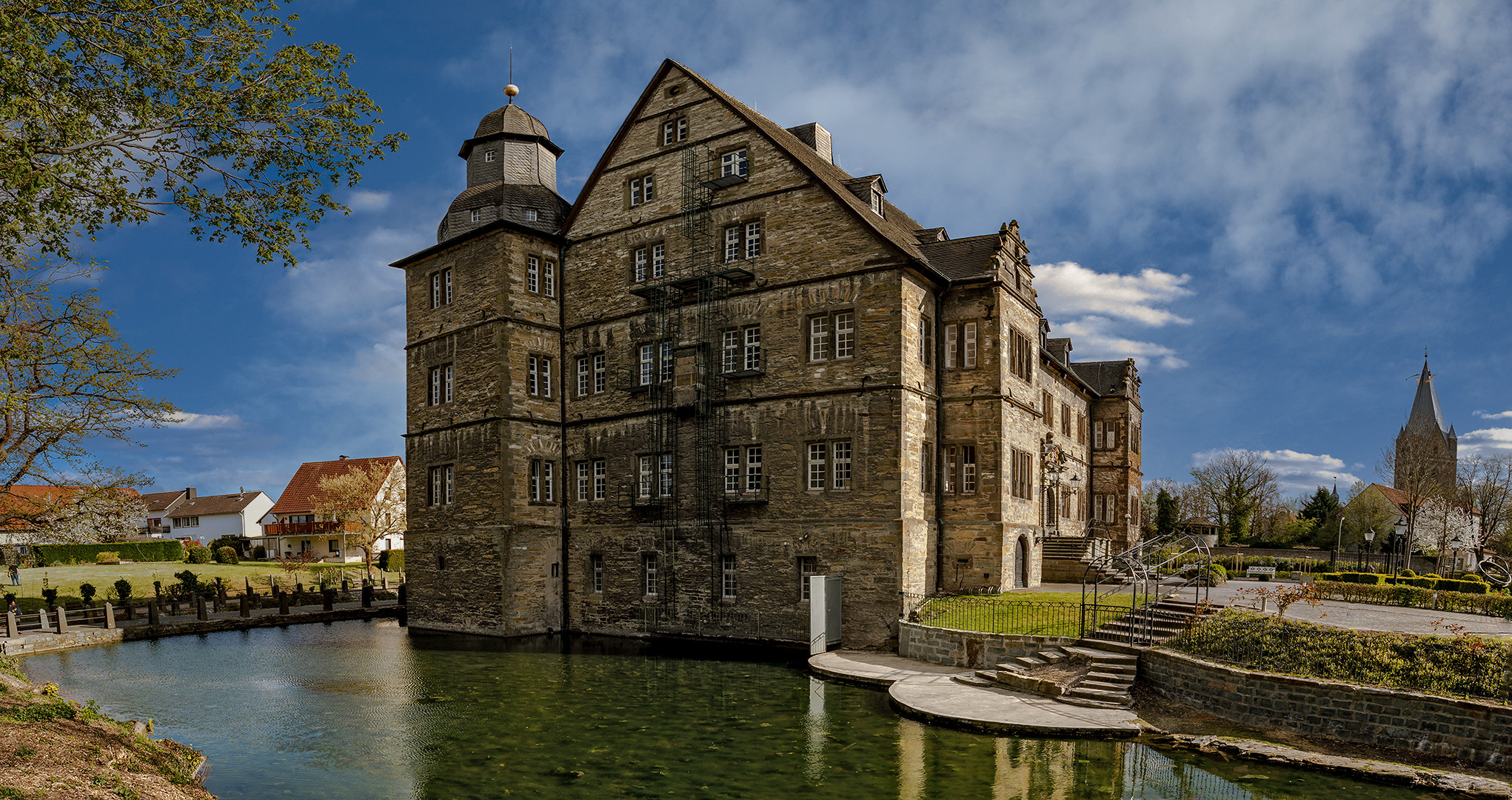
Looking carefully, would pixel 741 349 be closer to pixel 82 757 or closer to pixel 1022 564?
pixel 1022 564

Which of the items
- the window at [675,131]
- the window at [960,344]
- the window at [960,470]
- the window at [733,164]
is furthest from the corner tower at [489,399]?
the window at [960,344]

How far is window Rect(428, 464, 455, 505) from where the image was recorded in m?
34.6

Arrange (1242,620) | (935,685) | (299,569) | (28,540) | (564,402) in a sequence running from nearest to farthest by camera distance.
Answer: (1242,620) < (935,685) < (28,540) < (564,402) < (299,569)

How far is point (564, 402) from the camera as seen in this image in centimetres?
3425

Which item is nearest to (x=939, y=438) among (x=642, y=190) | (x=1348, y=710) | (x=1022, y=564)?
(x=1022, y=564)

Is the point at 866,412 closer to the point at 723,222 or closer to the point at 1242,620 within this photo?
the point at 723,222

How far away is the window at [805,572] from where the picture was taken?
2741 cm

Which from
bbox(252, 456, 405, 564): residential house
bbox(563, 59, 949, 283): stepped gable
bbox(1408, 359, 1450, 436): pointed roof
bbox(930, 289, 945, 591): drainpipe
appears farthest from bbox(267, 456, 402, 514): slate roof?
bbox(1408, 359, 1450, 436): pointed roof

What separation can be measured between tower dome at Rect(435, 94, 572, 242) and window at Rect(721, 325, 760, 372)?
30.7ft

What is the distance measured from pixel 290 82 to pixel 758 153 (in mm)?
17276

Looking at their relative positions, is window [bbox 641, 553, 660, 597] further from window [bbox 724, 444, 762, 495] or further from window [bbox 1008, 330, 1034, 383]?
window [bbox 1008, 330, 1034, 383]

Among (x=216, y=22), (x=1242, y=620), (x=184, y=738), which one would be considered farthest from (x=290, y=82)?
(x=1242, y=620)

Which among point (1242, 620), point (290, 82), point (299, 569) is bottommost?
point (299, 569)

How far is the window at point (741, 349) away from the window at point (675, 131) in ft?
23.8
